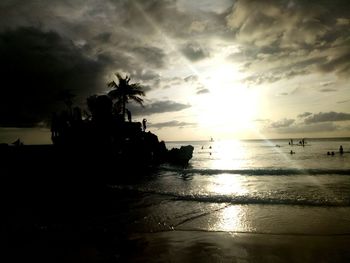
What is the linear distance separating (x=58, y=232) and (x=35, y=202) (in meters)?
6.76

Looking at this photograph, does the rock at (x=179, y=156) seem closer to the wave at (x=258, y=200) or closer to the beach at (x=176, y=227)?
the beach at (x=176, y=227)

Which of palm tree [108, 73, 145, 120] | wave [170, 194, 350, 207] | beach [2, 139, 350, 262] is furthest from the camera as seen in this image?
palm tree [108, 73, 145, 120]

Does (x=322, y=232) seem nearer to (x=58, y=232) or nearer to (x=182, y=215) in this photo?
(x=182, y=215)

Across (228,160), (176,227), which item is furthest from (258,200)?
(228,160)

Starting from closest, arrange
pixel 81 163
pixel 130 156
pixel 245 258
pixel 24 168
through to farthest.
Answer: pixel 245 258
pixel 24 168
pixel 81 163
pixel 130 156

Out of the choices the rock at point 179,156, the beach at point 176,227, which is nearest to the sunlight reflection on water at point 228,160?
the rock at point 179,156

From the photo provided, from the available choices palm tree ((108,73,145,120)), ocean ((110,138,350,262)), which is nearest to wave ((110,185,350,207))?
ocean ((110,138,350,262))

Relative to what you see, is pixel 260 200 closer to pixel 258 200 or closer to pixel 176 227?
pixel 258 200

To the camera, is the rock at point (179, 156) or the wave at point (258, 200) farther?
the rock at point (179, 156)

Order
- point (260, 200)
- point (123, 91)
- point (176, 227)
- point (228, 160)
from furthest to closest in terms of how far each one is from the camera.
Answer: point (228, 160)
point (123, 91)
point (260, 200)
point (176, 227)

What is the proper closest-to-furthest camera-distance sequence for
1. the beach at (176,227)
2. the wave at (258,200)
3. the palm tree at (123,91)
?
1. the beach at (176,227)
2. the wave at (258,200)
3. the palm tree at (123,91)

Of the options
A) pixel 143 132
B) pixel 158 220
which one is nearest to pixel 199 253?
pixel 158 220

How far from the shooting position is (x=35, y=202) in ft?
48.5

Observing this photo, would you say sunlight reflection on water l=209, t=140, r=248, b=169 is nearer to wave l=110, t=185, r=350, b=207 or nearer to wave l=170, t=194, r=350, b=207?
wave l=110, t=185, r=350, b=207
